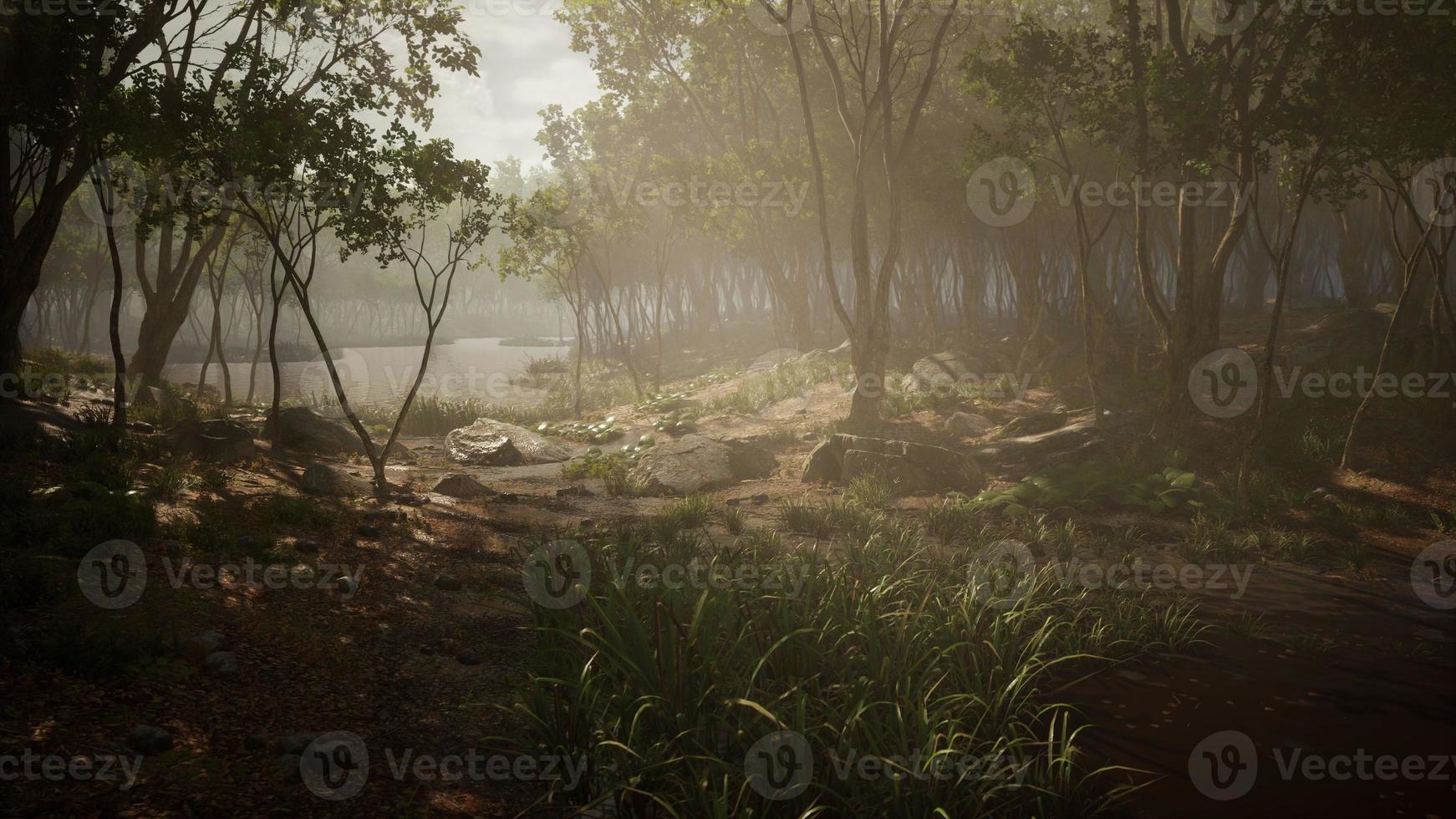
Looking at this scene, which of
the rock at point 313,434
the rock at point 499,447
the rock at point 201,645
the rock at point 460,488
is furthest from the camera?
the rock at point 499,447

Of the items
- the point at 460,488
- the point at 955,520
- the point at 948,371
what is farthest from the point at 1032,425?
the point at 460,488

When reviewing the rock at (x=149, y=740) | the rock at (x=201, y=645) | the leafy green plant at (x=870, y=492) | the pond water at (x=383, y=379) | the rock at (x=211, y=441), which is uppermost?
the pond water at (x=383, y=379)

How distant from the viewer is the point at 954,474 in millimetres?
11914

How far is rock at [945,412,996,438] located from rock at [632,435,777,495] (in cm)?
415

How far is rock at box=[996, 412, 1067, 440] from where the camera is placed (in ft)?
46.2

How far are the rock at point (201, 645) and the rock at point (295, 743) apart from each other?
1.15 m

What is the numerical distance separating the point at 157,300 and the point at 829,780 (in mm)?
17096

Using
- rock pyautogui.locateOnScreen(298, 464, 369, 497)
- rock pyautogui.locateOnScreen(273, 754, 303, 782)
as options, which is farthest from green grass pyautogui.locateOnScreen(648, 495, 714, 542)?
rock pyautogui.locateOnScreen(273, 754, 303, 782)

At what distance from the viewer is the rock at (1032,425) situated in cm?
1407

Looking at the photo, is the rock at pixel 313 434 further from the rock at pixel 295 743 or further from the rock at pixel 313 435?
the rock at pixel 295 743

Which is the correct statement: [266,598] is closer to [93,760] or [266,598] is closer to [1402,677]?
[93,760]

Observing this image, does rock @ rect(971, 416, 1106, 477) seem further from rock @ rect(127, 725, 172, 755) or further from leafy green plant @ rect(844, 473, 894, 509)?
rock @ rect(127, 725, 172, 755)

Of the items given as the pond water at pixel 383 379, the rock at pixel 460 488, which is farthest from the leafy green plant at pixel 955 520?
the pond water at pixel 383 379

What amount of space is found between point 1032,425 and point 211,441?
14.3 metres
